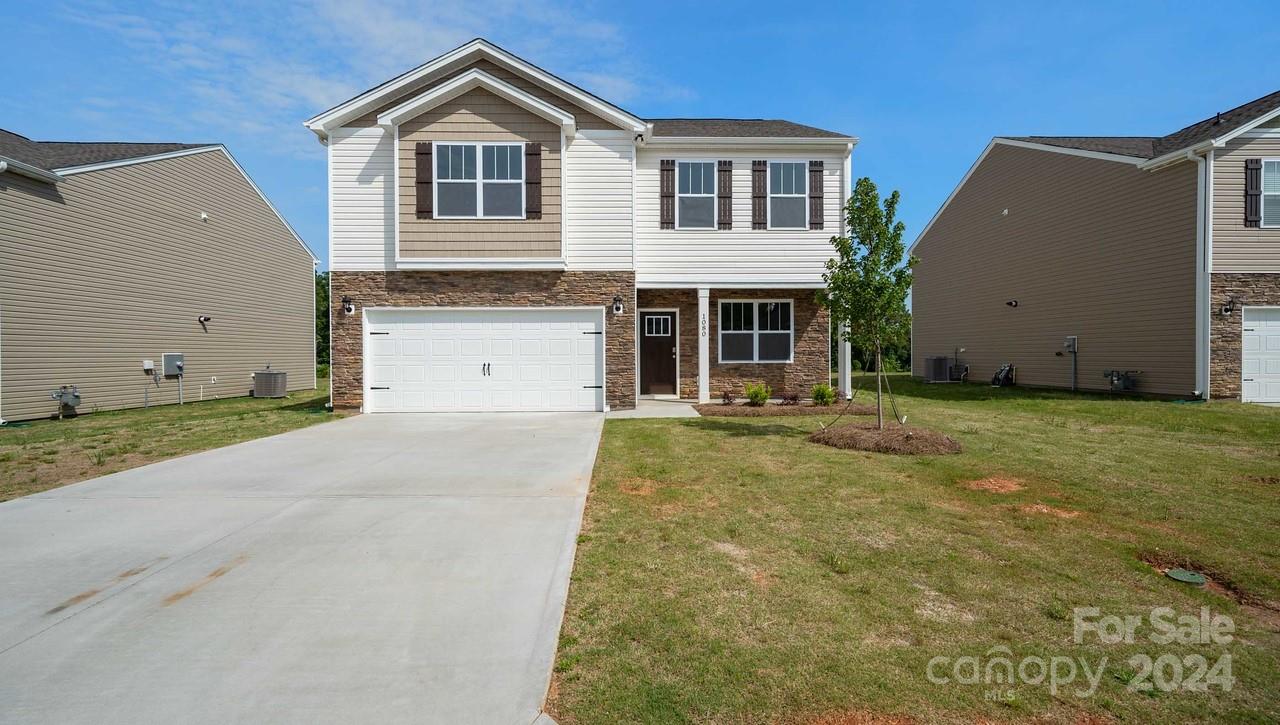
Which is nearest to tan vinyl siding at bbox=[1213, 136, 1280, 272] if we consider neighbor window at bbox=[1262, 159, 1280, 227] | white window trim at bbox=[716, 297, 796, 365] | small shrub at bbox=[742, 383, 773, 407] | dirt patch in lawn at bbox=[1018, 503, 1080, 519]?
neighbor window at bbox=[1262, 159, 1280, 227]

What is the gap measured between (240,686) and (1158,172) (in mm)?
20480

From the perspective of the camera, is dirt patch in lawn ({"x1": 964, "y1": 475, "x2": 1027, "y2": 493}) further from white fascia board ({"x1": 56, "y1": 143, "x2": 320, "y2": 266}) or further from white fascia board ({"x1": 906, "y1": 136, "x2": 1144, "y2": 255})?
white fascia board ({"x1": 56, "y1": 143, "x2": 320, "y2": 266})

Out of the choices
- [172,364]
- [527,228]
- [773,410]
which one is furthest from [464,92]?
[172,364]

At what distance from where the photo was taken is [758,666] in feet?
9.86

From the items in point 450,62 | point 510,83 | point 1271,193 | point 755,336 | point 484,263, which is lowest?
point 755,336

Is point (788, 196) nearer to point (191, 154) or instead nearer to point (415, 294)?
point (415, 294)

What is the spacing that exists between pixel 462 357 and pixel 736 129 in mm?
8902

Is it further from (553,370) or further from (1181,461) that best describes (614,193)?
(1181,461)

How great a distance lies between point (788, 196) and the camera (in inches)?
574

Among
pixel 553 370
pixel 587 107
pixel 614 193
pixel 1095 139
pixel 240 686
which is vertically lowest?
pixel 240 686

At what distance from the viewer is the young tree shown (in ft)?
30.2

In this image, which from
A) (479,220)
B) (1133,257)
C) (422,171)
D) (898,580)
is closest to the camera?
(898,580)

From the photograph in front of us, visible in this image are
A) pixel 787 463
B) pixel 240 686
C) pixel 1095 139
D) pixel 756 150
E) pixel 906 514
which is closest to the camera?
pixel 240 686

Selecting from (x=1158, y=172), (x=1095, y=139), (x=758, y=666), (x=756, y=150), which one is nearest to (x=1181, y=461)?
(x=758, y=666)
